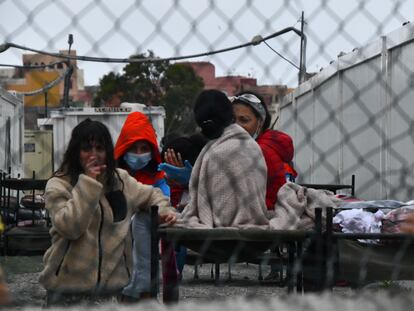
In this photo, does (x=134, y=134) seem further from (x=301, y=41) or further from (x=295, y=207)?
(x=301, y=41)

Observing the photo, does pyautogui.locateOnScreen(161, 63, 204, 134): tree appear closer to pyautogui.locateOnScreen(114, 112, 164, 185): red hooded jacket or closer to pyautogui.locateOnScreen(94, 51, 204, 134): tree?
pyautogui.locateOnScreen(94, 51, 204, 134): tree

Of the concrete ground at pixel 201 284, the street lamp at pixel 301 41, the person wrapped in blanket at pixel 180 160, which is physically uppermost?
the street lamp at pixel 301 41

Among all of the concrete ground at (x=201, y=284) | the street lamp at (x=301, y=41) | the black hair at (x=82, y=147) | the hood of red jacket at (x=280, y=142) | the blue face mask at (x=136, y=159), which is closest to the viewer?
the street lamp at (x=301, y=41)

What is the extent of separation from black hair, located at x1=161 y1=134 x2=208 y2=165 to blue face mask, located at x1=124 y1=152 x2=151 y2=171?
0.14 m

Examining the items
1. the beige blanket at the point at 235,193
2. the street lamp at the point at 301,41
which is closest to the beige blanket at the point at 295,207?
the beige blanket at the point at 235,193

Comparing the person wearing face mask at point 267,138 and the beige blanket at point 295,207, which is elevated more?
the person wearing face mask at point 267,138

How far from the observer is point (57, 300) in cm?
345

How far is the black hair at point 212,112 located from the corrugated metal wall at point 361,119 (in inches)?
11.7

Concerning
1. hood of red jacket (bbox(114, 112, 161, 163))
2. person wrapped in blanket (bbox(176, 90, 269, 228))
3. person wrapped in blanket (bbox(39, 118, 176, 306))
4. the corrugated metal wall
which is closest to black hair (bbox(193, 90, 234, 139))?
person wrapped in blanket (bbox(176, 90, 269, 228))

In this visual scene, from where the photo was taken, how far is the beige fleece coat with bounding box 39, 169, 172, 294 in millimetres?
3762

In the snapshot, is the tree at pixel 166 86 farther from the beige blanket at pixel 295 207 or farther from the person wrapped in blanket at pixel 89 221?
the beige blanket at pixel 295 207

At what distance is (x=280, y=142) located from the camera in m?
4.90

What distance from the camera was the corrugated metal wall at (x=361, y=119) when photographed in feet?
10.4

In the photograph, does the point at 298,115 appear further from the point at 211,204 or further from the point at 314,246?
the point at 211,204
